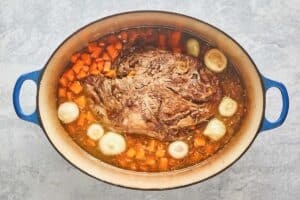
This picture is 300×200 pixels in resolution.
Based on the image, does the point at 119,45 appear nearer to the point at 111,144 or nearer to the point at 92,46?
the point at 92,46

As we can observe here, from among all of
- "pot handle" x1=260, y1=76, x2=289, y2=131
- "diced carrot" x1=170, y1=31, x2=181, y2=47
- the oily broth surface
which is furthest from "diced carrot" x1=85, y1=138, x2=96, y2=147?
"pot handle" x1=260, y1=76, x2=289, y2=131

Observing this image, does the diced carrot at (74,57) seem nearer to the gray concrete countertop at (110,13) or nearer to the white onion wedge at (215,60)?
the gray concrete countertop at (110,13)

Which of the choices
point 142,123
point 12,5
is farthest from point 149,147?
point 12,5

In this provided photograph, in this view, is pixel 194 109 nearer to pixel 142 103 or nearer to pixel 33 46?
pixel 142 103

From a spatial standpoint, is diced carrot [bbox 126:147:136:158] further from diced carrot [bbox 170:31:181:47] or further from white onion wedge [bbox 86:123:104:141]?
diced carrot [bbox 170:31:181:47]

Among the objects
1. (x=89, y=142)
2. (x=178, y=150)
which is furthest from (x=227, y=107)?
(x=89, y=142)

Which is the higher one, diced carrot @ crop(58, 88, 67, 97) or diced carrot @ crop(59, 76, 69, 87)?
diced carrot @ crop(59, 76, 69, 87)
